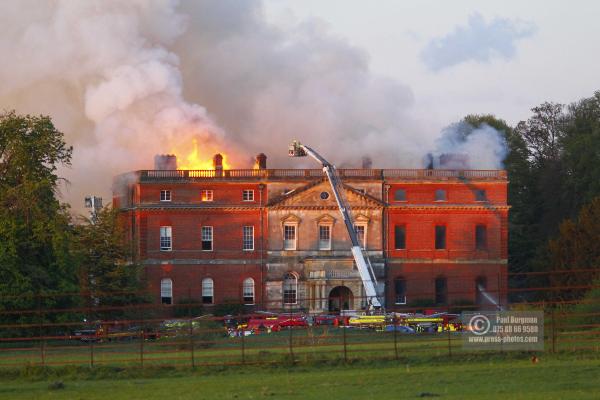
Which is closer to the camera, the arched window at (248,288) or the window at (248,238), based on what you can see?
the arched window at (248,288)

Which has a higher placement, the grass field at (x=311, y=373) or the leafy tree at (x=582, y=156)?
the leafy tree at (x=582, y=156)

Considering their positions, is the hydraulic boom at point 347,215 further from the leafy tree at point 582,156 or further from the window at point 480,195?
the leafy tree at point 582,156

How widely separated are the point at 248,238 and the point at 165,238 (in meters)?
4.85

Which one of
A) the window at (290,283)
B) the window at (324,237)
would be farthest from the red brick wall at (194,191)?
the window at (290,283)

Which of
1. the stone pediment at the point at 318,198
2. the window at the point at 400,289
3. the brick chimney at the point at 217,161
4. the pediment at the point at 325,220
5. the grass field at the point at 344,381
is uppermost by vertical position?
the brick chimney at the point at 217,161

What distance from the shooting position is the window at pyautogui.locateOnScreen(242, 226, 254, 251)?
263ft

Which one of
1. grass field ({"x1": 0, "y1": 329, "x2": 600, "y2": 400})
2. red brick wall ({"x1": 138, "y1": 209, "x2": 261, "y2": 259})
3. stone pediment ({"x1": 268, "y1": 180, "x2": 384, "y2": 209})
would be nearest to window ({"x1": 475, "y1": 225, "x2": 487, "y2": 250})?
stone pediment ({"x1": 268, "y1": 180, "x2": 384, "y2": 209})

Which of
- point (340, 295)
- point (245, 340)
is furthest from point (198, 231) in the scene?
point (245, 340)

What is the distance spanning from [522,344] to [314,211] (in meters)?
44.1

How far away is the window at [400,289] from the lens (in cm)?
7956

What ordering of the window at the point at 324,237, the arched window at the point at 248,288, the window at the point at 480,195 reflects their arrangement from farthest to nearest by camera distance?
1. the window at the point at 480,195
2. the window at the point at 324,237
3. the arched window at the point at 248,288

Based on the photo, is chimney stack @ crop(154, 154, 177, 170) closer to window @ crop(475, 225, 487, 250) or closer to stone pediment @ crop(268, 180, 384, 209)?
stone pediment @ crop(268, 180, 384, 209)

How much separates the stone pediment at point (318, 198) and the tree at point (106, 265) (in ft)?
50.3

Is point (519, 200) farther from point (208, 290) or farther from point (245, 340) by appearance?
point (245, 340)
